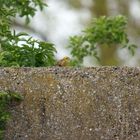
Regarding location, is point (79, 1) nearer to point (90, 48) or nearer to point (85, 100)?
point (90, 48)

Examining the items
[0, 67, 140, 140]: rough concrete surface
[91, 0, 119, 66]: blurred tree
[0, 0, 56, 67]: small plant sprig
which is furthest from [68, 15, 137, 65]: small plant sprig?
[91, 0, 119, 66]: blurred tree

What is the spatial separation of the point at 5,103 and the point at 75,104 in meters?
0.27

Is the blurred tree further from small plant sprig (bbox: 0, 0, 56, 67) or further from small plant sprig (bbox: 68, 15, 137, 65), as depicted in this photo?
small plant sprig (bbox: 0, 0, 56, 67)

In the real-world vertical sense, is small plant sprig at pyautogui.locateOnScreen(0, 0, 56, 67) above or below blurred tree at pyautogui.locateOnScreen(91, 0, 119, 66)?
below

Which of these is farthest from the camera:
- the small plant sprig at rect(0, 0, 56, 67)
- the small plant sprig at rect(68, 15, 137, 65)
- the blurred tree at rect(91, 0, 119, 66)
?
the blurred tree at rect(91, 0, 119, 66)

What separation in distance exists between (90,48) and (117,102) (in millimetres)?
1834

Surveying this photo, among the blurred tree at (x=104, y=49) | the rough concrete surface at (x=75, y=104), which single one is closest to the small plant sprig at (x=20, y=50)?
the rough concrete surface at (x=75, y=104)

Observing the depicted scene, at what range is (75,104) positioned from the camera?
112 inches

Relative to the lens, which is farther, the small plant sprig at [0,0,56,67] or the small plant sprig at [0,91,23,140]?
the small plant sprig at [0,0,56,67]

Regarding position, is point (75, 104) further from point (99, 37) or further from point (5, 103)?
point (99, 37)

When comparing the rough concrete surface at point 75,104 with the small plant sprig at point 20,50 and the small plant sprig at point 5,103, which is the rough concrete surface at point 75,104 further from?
the small plant sprig at point 20,50

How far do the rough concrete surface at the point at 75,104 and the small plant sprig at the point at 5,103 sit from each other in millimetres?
22

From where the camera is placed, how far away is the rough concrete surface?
281 cm

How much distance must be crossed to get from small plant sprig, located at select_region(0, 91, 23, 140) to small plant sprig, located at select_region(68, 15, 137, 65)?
1633mm
